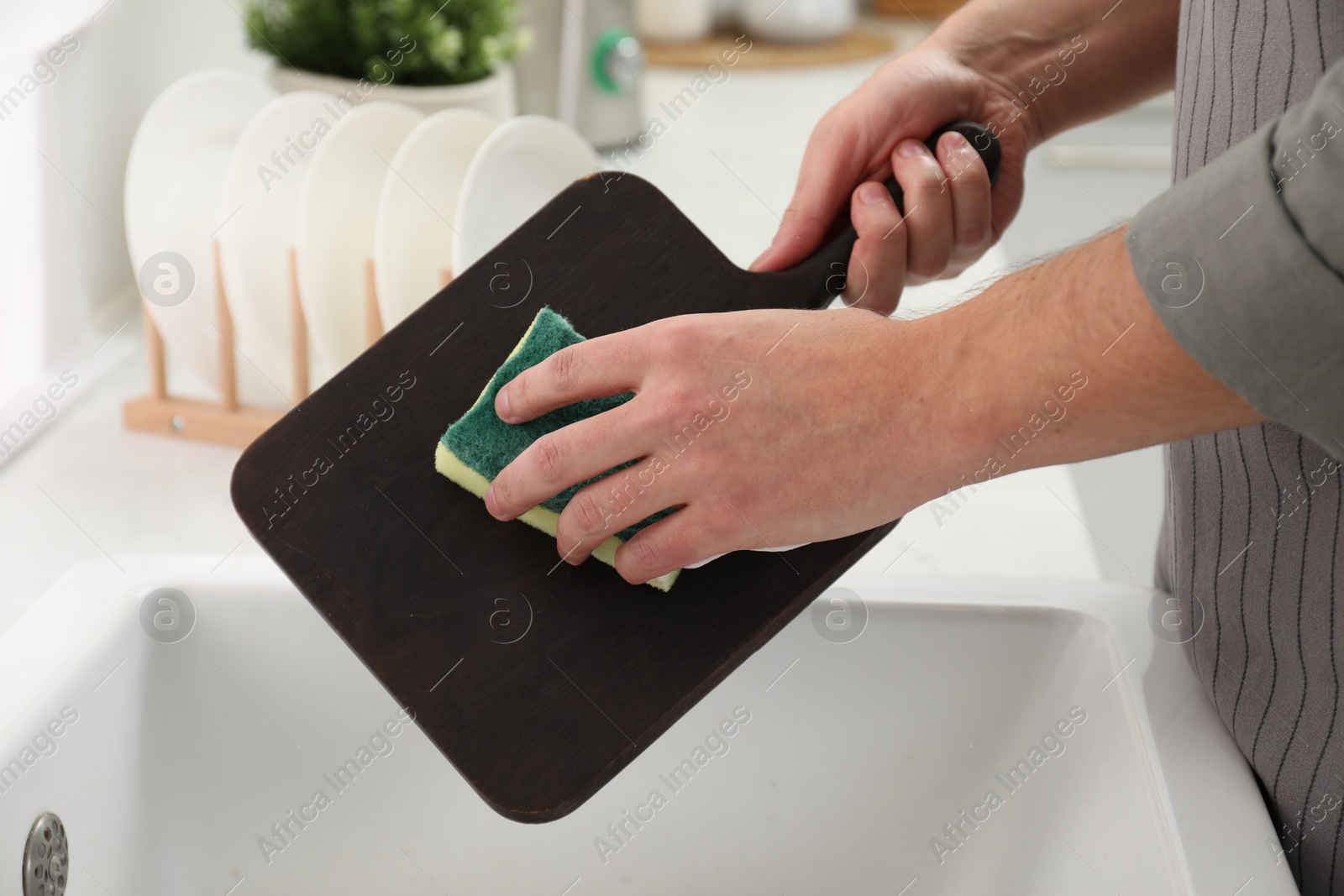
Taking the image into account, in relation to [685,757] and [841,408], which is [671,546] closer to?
[841,408]

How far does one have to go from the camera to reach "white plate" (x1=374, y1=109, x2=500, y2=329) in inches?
37.0

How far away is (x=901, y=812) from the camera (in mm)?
647

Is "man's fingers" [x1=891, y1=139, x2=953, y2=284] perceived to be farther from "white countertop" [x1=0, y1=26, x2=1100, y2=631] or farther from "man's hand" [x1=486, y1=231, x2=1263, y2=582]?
"man's hand" [x1=486, y1=231, x2=1263, y2=582]

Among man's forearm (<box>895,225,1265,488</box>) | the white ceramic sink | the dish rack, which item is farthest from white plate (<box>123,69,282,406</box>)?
man's forearm (<box>895,225,1265,488</box>)

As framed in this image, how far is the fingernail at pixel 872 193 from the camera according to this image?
0.66 meters

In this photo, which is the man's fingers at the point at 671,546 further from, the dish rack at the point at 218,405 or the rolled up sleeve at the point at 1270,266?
the dish rack at the point at 218,405

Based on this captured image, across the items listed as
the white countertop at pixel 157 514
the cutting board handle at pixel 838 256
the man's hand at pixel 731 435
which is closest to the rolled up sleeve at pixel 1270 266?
the man's hand at pixel 731 435

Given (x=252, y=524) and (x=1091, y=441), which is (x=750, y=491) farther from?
(x=252, y=524)

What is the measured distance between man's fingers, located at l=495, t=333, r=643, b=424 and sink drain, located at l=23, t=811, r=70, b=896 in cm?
30

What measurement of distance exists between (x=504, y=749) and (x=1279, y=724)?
39 centimetres

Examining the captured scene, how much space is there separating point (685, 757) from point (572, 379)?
0.28 metres

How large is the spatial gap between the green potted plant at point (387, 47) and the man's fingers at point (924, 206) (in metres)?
0.79

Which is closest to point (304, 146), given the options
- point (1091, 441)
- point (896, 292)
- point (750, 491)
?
point (896, 292)

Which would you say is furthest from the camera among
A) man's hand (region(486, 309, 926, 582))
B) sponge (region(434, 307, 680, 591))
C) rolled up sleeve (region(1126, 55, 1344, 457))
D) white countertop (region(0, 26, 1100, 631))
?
white countertop (region(0, 26, 1100, 631))
